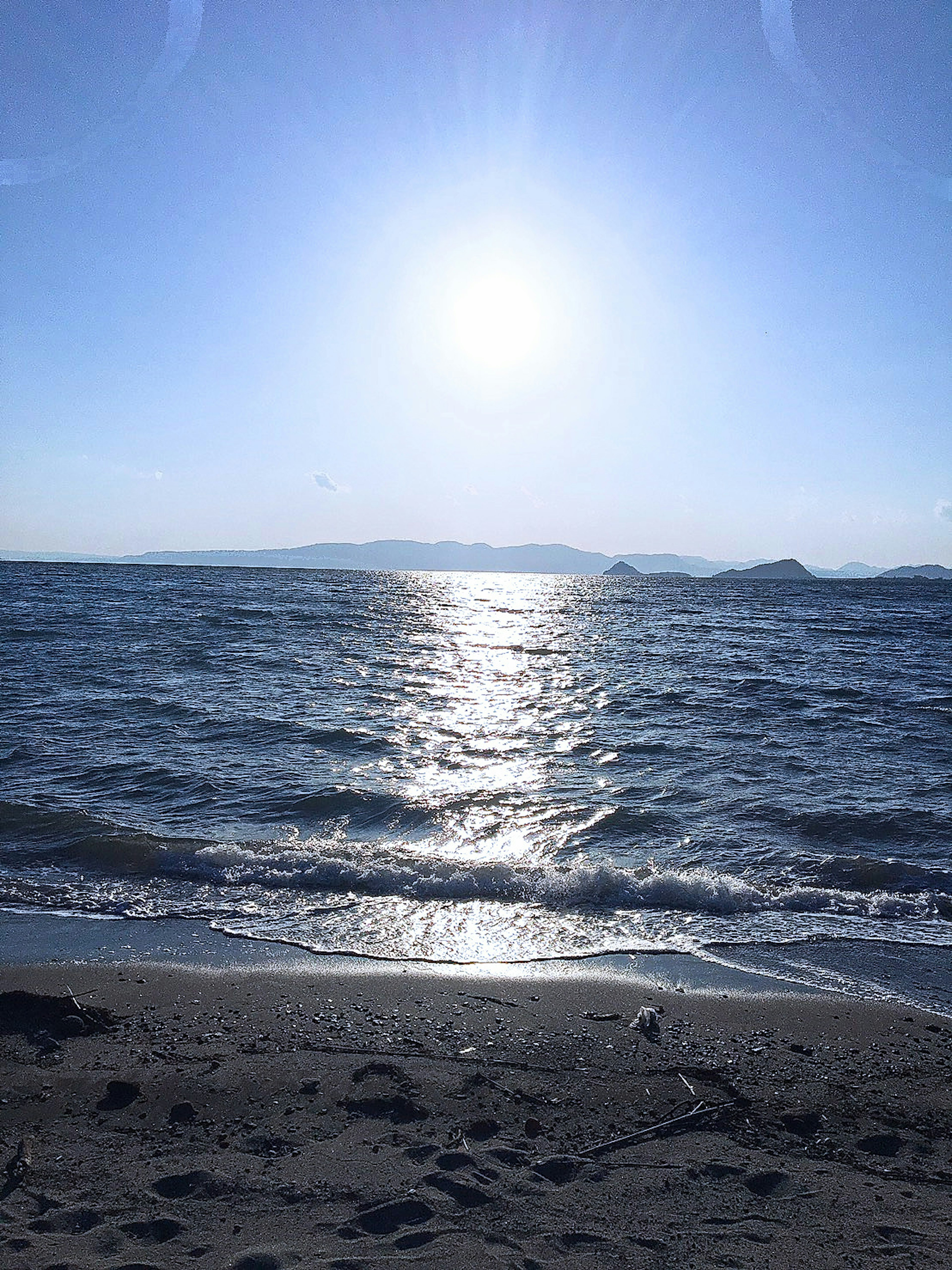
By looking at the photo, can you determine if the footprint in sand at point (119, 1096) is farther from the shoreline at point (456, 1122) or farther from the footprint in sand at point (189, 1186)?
the footprint in sand at point (189, 1186)

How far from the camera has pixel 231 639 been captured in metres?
32.1

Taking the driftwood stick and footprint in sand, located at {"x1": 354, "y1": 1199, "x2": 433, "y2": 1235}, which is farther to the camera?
the driftwood stick

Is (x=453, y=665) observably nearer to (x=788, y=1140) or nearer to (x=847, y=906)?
(x=847, y=906)

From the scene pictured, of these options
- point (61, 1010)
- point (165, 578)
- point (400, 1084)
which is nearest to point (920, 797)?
point (400, 1084)

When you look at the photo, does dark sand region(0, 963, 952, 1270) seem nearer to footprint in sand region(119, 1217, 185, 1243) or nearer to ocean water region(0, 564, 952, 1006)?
footprint in sand region(119, 1217, 185, 1243)

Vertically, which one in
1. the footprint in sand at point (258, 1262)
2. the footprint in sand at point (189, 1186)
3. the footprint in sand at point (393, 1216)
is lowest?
the footprint in sand at point (189, 1186)

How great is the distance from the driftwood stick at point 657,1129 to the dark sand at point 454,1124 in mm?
28

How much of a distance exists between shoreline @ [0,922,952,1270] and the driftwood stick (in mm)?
18

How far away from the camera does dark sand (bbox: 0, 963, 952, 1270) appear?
3.41 metres

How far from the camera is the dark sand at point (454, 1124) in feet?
11.2

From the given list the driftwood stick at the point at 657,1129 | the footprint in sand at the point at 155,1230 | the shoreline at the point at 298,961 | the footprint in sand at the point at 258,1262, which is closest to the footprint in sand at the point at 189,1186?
the footprint in sand at the point at 155,1230

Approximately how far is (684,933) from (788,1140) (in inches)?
127

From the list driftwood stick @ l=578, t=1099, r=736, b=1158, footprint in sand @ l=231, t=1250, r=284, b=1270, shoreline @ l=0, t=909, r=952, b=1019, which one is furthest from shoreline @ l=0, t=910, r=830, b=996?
footprint in sand @ l=231, t=1250, r=284, b=1270

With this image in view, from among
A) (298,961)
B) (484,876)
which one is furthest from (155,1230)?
(484,876)
